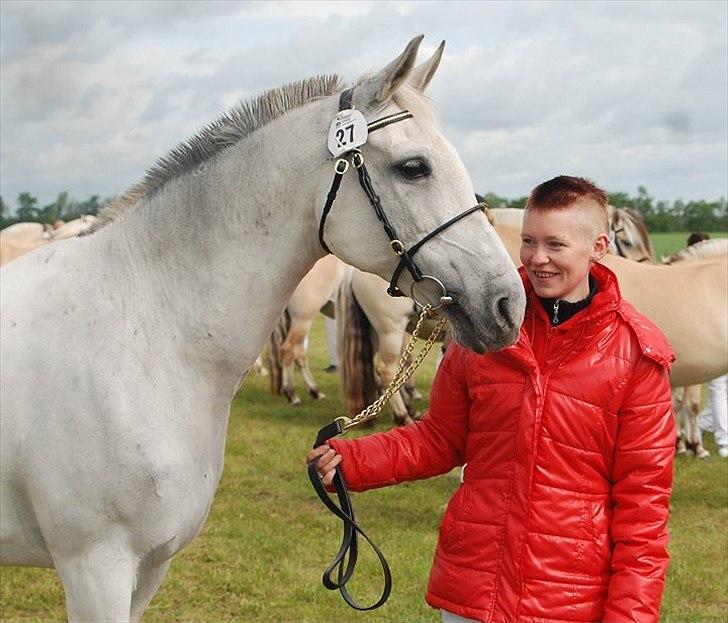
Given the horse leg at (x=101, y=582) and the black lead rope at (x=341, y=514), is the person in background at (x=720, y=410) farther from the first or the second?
the horse leg at (x=101, y=582)

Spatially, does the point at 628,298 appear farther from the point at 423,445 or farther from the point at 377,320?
the point at 423,445

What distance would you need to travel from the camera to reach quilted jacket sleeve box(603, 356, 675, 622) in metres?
1.90

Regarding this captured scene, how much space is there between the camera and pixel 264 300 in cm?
226

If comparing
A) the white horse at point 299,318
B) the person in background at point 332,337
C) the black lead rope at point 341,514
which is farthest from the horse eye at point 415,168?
the person in background at point 332,337

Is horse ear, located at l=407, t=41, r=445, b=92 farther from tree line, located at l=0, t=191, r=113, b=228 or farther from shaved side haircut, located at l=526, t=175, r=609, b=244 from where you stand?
tree line, located at l=0, t=191, r=113, b=228

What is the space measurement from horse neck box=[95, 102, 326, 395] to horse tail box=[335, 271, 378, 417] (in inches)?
220

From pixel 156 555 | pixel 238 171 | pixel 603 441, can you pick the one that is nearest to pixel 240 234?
pixel 238 171

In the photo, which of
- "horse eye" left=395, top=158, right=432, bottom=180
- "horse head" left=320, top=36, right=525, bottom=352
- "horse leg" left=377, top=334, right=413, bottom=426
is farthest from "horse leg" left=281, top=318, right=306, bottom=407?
"horse eye" left=395, top=158, right=432, bottom=180

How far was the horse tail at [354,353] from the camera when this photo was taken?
787cm

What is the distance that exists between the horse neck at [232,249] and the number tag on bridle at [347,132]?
84 mm

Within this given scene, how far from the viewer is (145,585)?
2.43 meters

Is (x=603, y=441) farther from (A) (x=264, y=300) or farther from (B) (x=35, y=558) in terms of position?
(B) (x=35, y=558)

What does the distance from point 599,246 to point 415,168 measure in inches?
20.2

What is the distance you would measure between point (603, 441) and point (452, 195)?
2.34 ft
